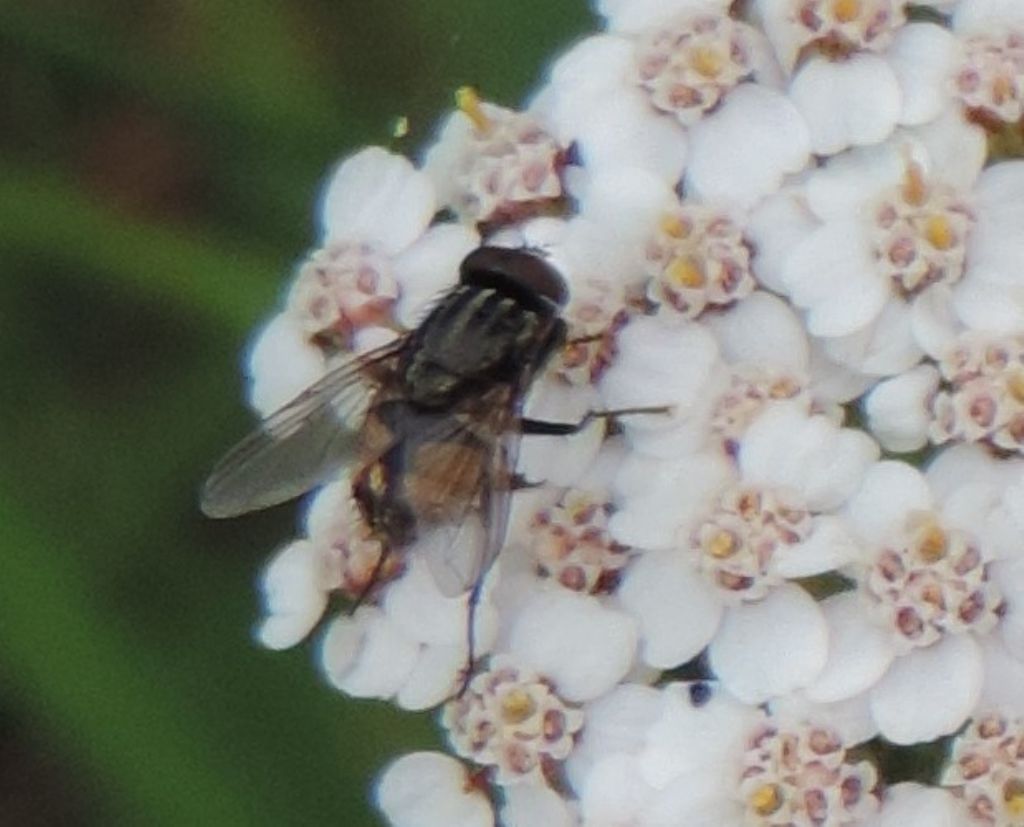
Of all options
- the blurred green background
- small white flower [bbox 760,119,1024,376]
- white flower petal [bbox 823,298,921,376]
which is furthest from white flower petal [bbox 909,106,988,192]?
the blurred green background

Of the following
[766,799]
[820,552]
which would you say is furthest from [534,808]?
[820,552]

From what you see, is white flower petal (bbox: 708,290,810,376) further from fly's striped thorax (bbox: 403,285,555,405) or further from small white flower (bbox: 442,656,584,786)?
small white flower (bbox: 442,656,584,786)

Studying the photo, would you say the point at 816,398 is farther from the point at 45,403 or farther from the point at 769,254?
the point at 45,403

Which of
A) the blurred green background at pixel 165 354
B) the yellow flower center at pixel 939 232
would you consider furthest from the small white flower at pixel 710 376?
the blurred green background at pixel 165 354

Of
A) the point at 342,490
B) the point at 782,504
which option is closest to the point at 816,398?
the point at 782,504

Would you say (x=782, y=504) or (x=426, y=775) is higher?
(x=782, y=504)

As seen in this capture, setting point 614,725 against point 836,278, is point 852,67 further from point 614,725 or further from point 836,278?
point 614,725
